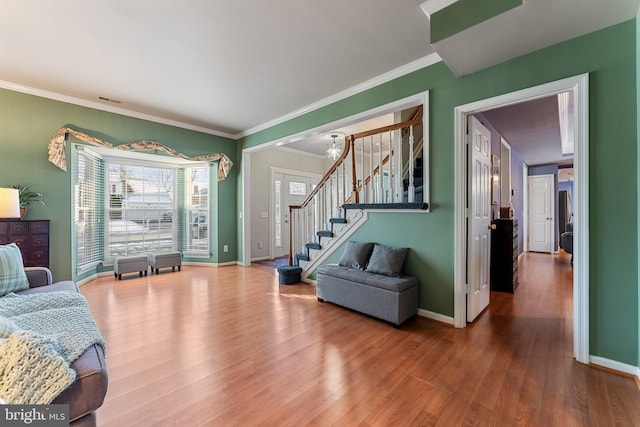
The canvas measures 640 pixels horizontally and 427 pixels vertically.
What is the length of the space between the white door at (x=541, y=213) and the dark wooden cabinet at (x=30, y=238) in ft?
34.4

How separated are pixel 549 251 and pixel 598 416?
24.9 feet

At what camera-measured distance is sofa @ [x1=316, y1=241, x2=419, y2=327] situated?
2.72 metres

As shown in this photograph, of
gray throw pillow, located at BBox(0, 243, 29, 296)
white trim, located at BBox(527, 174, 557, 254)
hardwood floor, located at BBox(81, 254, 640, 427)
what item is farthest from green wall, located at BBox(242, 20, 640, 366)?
white trim, located at BBox(527, 174, 557, 254)

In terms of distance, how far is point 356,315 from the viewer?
120 inches

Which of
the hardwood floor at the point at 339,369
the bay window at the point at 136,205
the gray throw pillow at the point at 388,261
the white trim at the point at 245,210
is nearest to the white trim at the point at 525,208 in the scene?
the hardwood floor at the point at 339,369

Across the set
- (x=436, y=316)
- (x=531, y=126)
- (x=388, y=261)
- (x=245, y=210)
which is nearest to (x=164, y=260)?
(x=245, y=210)

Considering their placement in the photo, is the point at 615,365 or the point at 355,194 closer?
the point at 615,365

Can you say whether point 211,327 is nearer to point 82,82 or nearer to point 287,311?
point 287,311

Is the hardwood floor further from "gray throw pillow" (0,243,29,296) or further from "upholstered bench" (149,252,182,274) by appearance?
"upholstered bench" (149,252,182,274)

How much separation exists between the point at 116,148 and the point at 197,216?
6.40 ft

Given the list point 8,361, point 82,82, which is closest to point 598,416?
point 8,361

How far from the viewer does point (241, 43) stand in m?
2.64

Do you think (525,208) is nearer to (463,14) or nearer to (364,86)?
(364,86)

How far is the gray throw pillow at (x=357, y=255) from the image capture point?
3.31 meters
